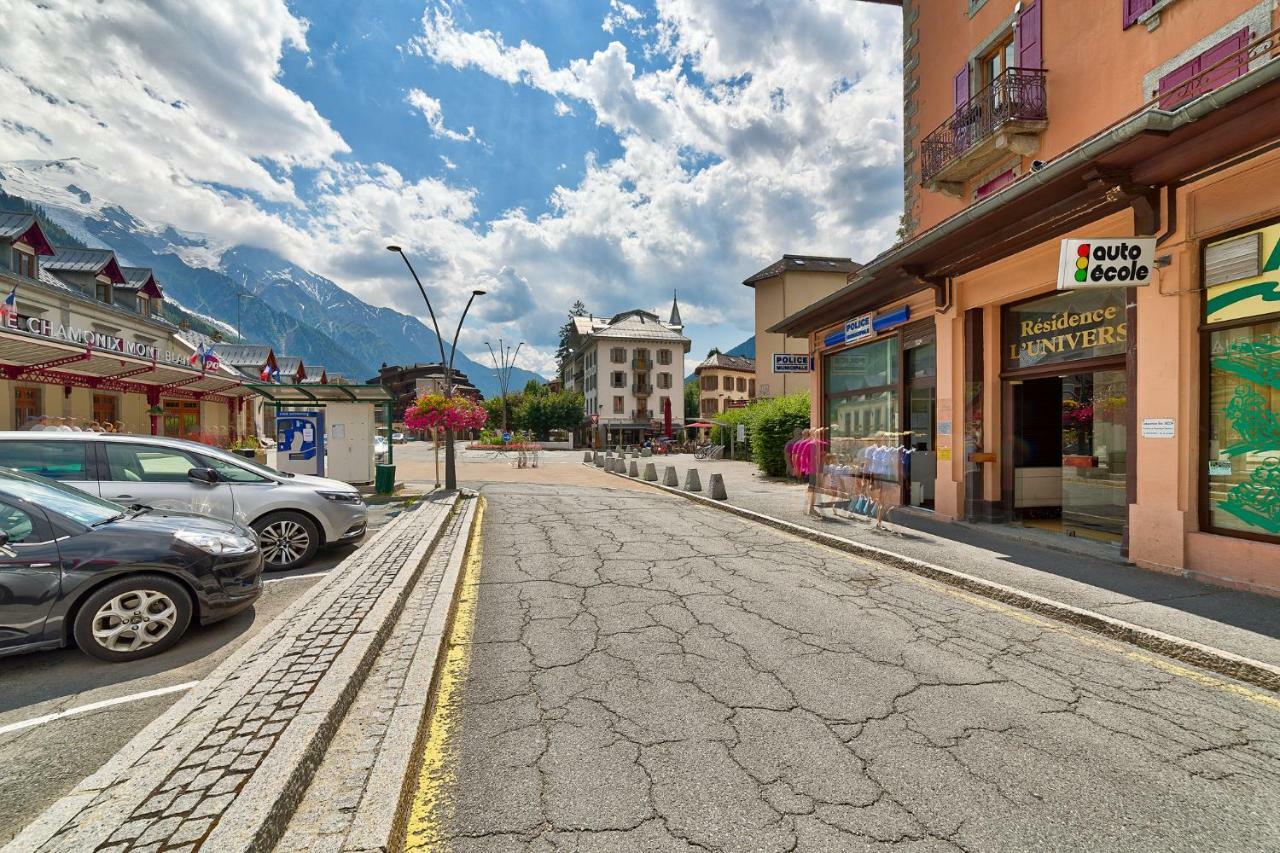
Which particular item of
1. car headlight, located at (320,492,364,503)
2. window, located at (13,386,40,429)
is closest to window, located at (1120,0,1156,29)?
car headlight, located at (320,492,364,503)

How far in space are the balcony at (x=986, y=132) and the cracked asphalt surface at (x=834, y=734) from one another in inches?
377

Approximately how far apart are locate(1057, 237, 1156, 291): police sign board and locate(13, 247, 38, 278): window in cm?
3049

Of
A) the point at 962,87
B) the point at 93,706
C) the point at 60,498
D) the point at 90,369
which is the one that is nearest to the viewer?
the point at 93,706

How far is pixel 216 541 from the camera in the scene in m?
4.38

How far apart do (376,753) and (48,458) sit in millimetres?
5626

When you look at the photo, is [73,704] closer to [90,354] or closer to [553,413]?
[90,354]

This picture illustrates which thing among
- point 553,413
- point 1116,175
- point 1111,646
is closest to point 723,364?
point 553,413

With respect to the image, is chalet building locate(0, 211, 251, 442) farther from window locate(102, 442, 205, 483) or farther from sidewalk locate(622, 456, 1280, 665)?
sidewalk locate(622, 456, 1280, 665)

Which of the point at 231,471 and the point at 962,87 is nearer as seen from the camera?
the point at 231,471

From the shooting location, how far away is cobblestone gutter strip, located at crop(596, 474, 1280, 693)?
3.71 meters

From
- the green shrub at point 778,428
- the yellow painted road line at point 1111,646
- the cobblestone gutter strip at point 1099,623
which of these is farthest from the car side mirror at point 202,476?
the green shrub at point 778,428

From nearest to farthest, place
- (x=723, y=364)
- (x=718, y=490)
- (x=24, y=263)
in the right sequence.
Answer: (x=718, y=490) → (x=24, y=263) → (x=723, y=364)

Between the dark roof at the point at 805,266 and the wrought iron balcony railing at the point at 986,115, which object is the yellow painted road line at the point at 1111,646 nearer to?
the wrought iron balcony railing at the point at 986,115

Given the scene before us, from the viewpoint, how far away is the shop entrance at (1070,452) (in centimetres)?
859
